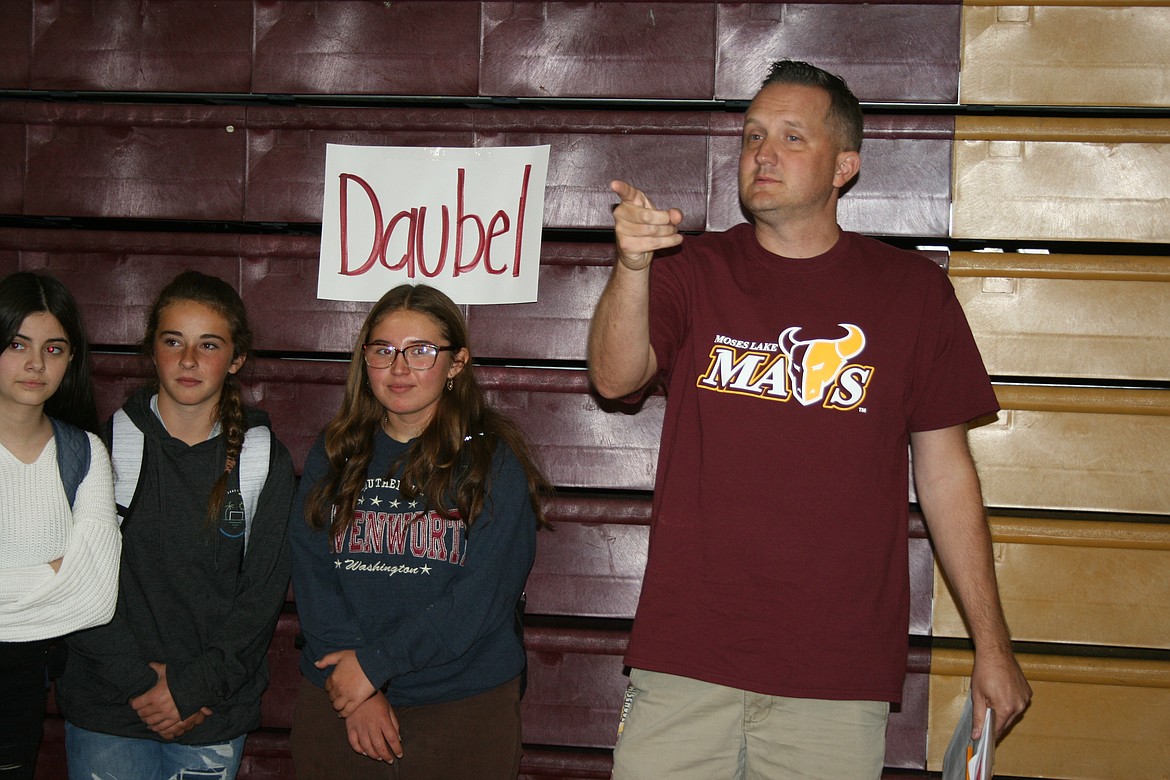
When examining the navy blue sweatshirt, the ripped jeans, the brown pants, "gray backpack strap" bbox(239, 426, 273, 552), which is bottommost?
the ripped jeans

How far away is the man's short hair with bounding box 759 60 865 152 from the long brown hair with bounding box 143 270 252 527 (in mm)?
1343

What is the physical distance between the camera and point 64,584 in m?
2.04

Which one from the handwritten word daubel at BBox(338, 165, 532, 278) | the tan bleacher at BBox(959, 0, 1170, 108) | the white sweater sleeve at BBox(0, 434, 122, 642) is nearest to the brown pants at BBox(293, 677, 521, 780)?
the white sweater sleeve at BBox(0, 434, 122, 642)

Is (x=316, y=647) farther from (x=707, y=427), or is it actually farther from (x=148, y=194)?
(x=148, y=194)

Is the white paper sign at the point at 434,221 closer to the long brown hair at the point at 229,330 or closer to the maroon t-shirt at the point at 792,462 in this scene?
the long brown hair at the point at 229,330

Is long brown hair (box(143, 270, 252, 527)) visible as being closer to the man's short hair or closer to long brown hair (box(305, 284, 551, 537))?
long brown hair (box(305, 284, 551, 537))

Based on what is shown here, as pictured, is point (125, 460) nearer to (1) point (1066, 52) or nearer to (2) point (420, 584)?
(2) point (420, 584)

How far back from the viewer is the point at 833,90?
2.08 m

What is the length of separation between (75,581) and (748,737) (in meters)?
1.42

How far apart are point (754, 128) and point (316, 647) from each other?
1460mm

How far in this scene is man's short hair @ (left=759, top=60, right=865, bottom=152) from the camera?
207 cm

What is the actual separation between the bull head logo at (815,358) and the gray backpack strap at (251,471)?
4.04ft

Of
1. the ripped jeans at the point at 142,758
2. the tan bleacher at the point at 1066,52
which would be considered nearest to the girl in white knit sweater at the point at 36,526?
the ripped jeans at the point at 142,758

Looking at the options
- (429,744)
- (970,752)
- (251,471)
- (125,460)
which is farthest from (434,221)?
(970,752)
